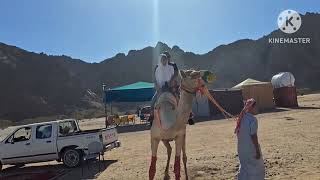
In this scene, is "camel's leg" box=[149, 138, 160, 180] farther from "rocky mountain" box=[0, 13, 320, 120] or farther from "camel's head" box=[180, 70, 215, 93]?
"rocky mountain" box=[0, 13, 320, 120]

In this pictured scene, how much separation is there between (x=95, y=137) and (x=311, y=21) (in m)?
135

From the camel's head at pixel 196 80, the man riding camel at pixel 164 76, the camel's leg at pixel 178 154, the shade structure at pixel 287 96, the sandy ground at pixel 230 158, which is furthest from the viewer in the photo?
the shade structure at pixel 287 96

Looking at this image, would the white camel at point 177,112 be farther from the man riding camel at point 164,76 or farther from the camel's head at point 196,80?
the man riding camel at point 164,76

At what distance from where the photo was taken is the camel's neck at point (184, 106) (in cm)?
1023

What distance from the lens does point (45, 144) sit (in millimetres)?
17141

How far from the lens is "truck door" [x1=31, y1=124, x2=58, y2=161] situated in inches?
674

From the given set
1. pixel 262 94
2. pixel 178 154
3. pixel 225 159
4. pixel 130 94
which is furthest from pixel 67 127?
pixel 262 94

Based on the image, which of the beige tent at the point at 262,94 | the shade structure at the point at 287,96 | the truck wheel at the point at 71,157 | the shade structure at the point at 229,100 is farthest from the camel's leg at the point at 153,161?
the shade structure at the point at 287,96

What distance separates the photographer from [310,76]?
406 ft

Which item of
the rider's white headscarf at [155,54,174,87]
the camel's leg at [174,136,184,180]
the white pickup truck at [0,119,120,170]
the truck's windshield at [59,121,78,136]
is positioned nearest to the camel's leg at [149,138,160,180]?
the camel's leg at [174,136,184,180]

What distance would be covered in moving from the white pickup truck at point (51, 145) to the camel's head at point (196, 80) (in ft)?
24.3

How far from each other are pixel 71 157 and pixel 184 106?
7915 mm

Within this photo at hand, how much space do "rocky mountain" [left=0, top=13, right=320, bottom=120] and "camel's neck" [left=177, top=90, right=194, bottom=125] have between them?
334ft

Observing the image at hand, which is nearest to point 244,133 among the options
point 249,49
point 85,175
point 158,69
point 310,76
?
point 158,69
